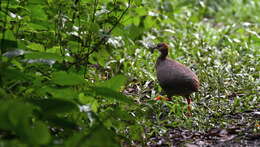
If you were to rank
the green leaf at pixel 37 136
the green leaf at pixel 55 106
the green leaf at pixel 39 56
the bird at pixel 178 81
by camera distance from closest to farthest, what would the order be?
the green leaf at pixel 37 136
the green leaf at pixel 55 106
the green leaf at pixel 39 56
the bird at pixel 178 81

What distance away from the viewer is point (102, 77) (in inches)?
249

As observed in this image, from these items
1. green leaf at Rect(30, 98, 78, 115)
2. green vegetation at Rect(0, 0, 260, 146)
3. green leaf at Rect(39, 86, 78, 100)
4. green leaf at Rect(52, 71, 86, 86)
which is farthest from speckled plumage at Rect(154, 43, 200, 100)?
green leaf at Rect(30, 98, 78, 115)

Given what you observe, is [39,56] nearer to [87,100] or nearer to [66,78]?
[66,78]

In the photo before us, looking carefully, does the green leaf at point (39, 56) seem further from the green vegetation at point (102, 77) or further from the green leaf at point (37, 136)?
the green leaf at point (37, 136)

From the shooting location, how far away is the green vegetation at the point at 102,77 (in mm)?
2809

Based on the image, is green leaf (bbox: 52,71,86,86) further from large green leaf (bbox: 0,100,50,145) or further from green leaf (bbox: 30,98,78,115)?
large green leaf (bbox: 0,100,50,145)

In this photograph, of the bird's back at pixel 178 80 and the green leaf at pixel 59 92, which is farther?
the bird's back at pixel 178 80

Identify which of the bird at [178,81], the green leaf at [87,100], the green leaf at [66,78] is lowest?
the bird at [178,81]

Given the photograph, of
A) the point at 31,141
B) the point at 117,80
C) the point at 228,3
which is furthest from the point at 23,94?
the point at 228,3

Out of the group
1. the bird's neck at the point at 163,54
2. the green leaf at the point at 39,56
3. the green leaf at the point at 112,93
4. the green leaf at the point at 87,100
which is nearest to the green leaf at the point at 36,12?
the green leaf at the point at 39,56

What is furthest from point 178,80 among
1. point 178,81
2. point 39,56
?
point 39,56

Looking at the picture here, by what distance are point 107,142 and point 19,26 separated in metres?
2.09

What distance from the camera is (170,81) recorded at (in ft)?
16.5

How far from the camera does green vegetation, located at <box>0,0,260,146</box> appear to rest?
2809 millimetres
